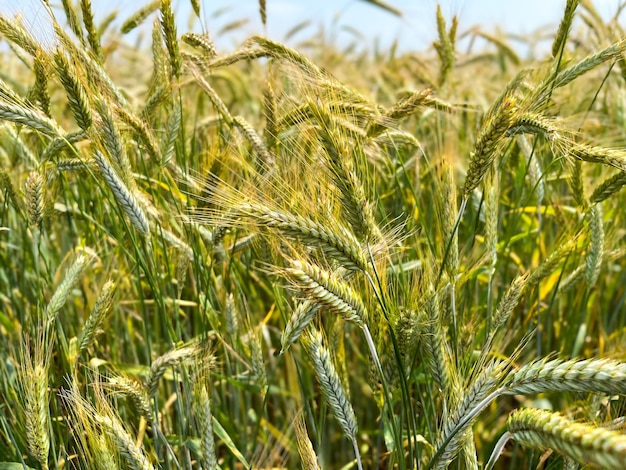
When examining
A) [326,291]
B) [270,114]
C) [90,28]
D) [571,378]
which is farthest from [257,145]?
[571,378]

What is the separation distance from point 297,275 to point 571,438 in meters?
0.43

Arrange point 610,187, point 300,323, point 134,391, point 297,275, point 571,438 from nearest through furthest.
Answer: point 571,438 → point 297,275 → point 300,323 → point 134,391 → point 610,187

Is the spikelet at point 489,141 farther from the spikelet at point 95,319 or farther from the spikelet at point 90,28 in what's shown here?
the spikelet at point 90,28

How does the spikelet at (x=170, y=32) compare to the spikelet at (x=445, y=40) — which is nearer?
the spikelet at (x=170, y=32)

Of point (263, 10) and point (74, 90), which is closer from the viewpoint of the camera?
point (74, 90)

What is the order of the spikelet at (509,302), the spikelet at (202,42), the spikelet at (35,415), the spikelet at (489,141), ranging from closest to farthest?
the spikelet at (489,141) → the spikelet at (35,415) → the spikelet at (509,302) → the spikelet at (202,42)

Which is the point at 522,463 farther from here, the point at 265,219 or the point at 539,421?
the point at 265,219

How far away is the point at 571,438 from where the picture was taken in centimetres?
73

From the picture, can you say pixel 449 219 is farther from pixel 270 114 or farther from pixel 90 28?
pixel 90 28

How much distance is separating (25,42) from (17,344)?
42.1 inches

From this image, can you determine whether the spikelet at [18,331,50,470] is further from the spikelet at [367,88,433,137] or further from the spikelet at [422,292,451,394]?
the spikelet at [367,88,433,137]

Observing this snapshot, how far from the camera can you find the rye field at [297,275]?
1.06 metres

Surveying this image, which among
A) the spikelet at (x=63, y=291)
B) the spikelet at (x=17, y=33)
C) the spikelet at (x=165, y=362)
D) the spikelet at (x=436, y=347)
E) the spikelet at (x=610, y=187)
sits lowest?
the spikelet at (x=165, y=362)

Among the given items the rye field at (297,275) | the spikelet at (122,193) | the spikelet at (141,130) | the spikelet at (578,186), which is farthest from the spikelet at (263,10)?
the spikelet at (578,186)
